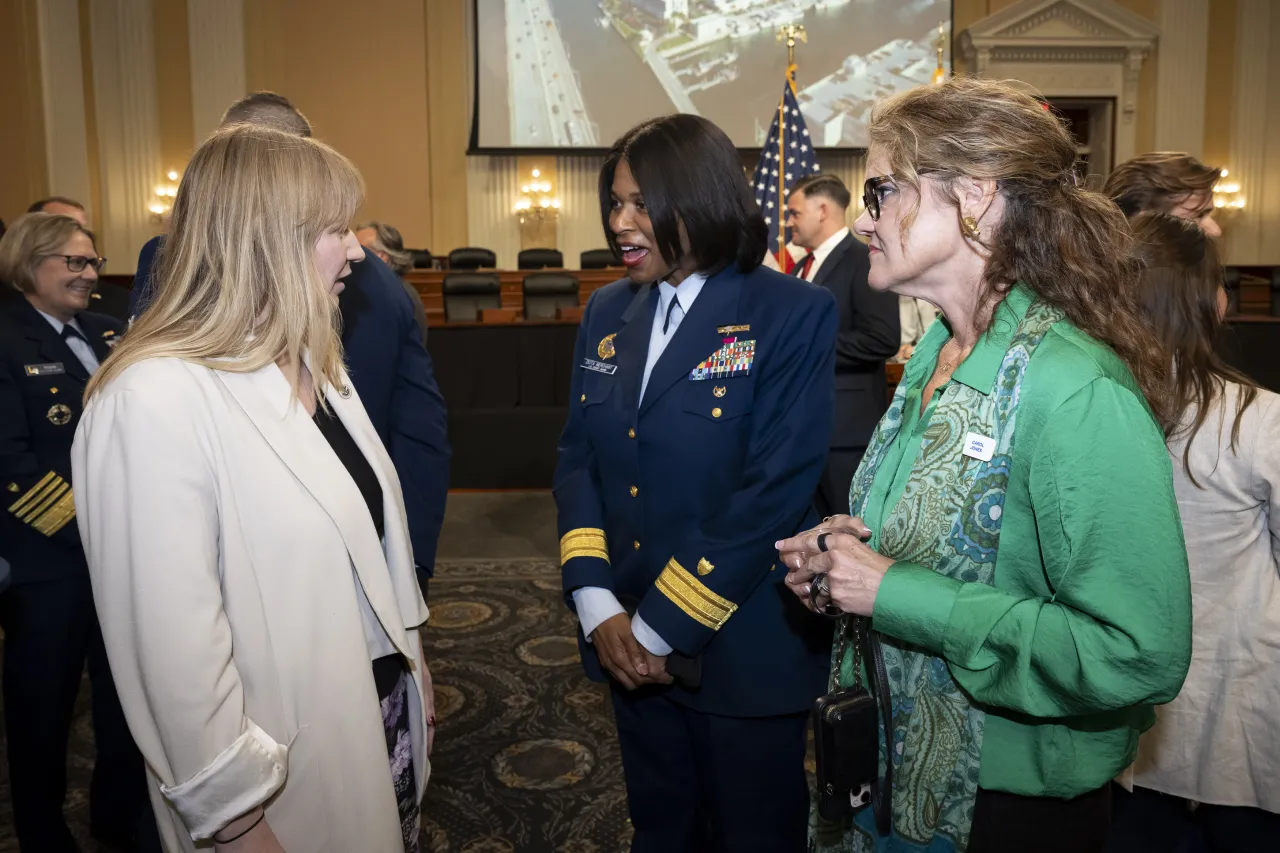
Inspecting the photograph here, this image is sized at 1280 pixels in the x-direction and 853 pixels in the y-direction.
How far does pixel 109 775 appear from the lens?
2475mm

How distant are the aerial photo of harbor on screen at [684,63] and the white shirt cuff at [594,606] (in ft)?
37.1

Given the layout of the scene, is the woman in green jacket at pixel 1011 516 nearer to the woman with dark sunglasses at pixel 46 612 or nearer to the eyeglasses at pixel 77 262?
the woman with dark sunglasses at pixel 46 612

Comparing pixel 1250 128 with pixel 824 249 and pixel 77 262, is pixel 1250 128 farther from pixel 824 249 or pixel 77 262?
pixel 77 262

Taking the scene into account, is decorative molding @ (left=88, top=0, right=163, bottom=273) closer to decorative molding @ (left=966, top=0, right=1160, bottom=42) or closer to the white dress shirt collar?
the white dress shirt collar

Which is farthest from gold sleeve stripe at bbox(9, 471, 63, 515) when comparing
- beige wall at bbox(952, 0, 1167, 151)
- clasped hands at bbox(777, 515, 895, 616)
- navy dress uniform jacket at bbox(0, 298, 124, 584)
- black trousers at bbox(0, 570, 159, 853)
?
beige wall at bbox(952, 0, 1167, 151)

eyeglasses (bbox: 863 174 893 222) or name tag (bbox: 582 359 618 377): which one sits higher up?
eyeglasses (bbox: 863 174 893 222)

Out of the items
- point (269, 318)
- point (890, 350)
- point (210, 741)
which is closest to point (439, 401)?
point (269, 318)

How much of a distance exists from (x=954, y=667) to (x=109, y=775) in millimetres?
2290

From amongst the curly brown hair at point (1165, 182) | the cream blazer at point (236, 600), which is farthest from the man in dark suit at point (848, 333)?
the cream blazer at point (236, 600)

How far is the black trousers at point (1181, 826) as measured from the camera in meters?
1.73

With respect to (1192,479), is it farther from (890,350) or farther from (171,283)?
(890,350)

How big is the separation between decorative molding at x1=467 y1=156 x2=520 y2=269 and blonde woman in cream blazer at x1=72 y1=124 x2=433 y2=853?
11921 mm

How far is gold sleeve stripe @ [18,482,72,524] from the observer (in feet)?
7.79

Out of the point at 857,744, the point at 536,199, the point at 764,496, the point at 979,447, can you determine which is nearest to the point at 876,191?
the point at 979,447
